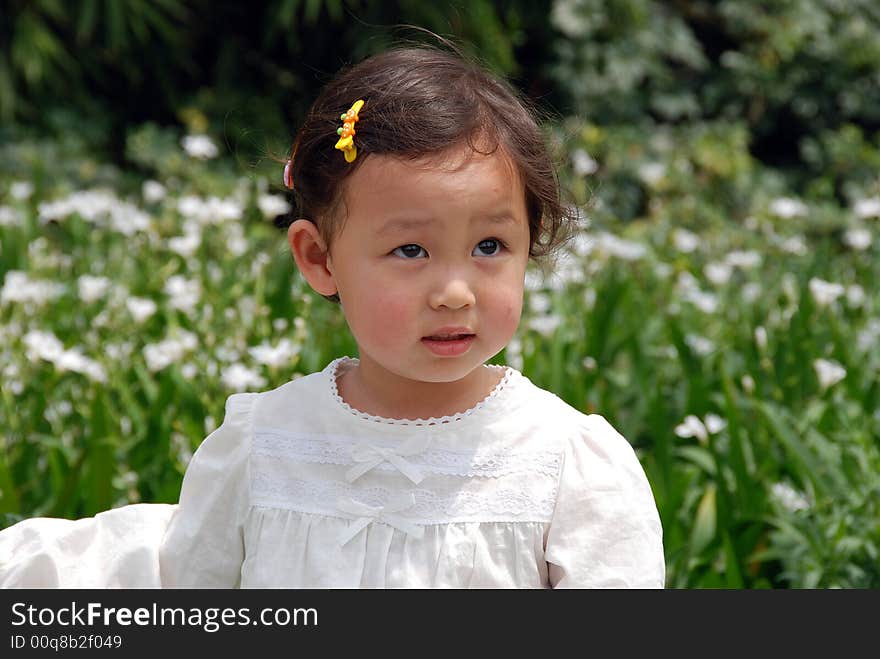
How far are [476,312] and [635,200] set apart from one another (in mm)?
4187

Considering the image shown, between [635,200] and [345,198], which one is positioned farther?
[635,200]

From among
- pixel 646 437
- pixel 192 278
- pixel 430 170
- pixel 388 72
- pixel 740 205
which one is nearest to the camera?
pixel 430 170

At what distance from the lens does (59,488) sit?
227cm

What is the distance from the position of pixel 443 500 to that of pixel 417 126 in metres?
0.43

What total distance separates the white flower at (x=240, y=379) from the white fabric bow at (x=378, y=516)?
3.24ft

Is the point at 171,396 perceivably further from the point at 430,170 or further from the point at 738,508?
the point at 430,170

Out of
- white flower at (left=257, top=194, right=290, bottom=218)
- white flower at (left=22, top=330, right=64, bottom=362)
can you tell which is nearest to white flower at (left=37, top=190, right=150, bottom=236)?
white flower at (left=257, top=194, right=290, bottom=218)

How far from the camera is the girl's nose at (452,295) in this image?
1.34 m

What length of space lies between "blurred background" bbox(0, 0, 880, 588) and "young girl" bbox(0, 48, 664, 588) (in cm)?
31

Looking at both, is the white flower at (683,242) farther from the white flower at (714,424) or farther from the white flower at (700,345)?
the white flower at (714,424)

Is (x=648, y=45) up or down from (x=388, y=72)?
down

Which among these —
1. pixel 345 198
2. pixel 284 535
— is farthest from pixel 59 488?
pixel 345 198

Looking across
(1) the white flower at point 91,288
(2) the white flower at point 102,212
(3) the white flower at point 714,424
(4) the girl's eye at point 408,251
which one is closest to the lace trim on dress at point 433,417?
(4) the girl's eye at point 408,251
